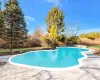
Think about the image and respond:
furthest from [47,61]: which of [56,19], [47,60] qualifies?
[56,19]

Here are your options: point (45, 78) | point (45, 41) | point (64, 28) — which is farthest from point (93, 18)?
point (45, 78)

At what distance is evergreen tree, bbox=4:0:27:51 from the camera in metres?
19.3

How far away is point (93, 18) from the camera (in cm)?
3938

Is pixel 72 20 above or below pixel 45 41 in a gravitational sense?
above

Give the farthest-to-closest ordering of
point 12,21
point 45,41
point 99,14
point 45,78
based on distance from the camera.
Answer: point 99,14 < point 45,41 < point 12,21 < point 45,78

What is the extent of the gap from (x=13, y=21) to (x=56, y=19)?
1976 centimetres

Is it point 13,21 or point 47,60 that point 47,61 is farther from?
point 13,21

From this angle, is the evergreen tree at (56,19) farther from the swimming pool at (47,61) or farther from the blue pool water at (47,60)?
the swimming pool at (47,61)

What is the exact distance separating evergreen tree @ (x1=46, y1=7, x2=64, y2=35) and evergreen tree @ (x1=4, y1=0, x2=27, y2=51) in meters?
18.0

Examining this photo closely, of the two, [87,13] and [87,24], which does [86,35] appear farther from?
[87,13]

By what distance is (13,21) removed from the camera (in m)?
19.9

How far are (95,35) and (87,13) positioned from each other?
7.38 meters

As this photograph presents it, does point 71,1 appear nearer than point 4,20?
No

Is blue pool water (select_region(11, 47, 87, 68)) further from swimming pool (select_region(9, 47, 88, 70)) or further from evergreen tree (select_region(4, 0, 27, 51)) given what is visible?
evergreen tree (select_region(4, 0, 27, 51))
